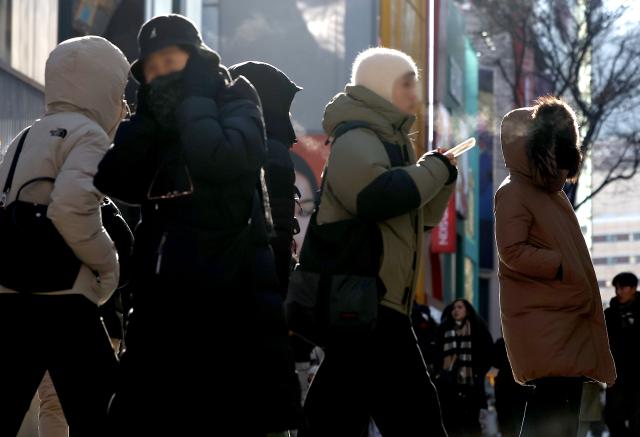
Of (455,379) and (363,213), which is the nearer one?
(363,213)

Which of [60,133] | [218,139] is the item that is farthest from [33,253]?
[218,139]

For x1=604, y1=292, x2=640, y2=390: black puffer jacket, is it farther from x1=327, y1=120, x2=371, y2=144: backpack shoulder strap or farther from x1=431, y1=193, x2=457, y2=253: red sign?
x1=431, y1=193, x2=457, y2=253: red sign

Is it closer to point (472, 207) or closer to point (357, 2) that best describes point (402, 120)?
point (357, 2)

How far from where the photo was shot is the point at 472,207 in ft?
155

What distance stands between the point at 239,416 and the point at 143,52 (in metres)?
1.05

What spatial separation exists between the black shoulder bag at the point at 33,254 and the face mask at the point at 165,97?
789 millimetres

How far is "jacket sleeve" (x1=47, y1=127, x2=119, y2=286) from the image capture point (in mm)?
4816

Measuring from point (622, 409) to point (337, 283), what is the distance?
878cm

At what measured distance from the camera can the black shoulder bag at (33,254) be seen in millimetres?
4848

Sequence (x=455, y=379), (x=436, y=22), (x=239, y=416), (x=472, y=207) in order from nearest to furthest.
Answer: (x=239, y=416)
(x=455, y=379)
(x=436, y=22)
(x=472, y=207)

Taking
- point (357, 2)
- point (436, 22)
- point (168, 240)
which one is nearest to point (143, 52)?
point (168, 240)

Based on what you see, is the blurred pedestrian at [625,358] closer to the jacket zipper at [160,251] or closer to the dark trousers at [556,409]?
the dark trousers at [556,409]

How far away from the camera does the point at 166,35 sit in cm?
430

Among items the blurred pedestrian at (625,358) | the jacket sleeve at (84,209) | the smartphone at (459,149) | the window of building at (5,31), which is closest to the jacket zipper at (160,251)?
the jacket sleeve at (84,209)
